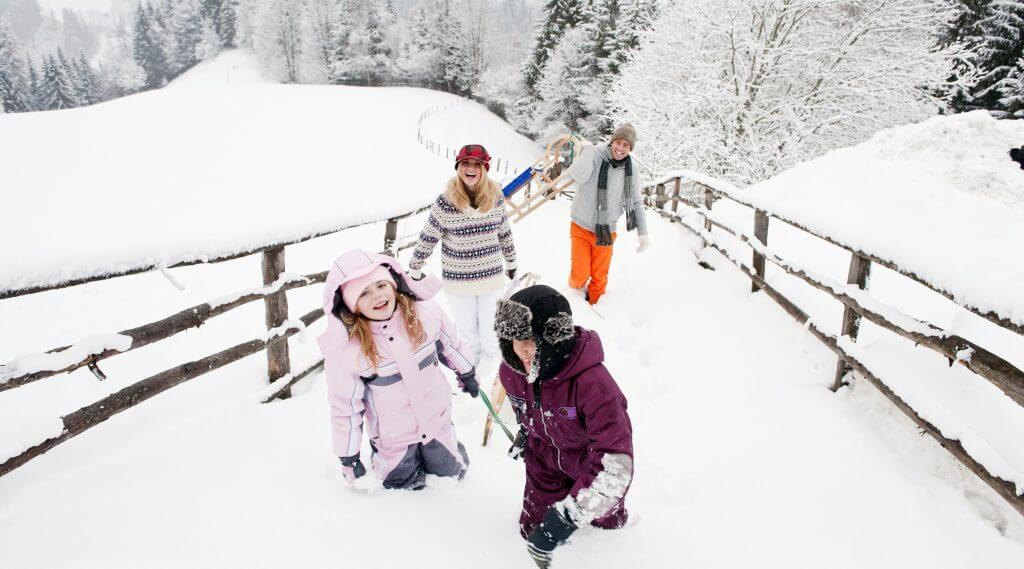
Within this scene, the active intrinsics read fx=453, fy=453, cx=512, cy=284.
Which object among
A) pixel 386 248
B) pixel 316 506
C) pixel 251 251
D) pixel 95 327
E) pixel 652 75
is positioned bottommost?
pixel 95 327

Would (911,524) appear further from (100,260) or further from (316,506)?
(100,260)

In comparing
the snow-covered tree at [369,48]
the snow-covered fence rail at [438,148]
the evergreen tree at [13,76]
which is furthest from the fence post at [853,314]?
the evergreen tree at [13,76]

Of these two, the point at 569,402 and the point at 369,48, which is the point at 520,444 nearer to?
the point at 569,402

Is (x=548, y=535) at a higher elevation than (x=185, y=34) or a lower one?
lower

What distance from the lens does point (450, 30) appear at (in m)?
41.9

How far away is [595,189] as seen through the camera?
464 centimetres

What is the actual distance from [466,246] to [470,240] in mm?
54

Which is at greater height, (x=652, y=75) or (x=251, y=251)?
(x=652, y=75)

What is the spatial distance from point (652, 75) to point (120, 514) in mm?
14436

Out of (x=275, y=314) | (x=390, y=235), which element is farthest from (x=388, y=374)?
(x=390, y=235)

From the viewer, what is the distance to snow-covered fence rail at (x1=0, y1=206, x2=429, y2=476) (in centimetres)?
192

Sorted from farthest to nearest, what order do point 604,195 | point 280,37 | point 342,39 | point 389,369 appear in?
point 280,37
point 342,39
point 604,195
point 389,369

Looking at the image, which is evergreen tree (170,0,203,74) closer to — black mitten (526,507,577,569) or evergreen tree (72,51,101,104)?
evergreen tree (72,51,101,104)

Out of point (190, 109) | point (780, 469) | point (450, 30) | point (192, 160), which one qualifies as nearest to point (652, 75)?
point (780, 469)
